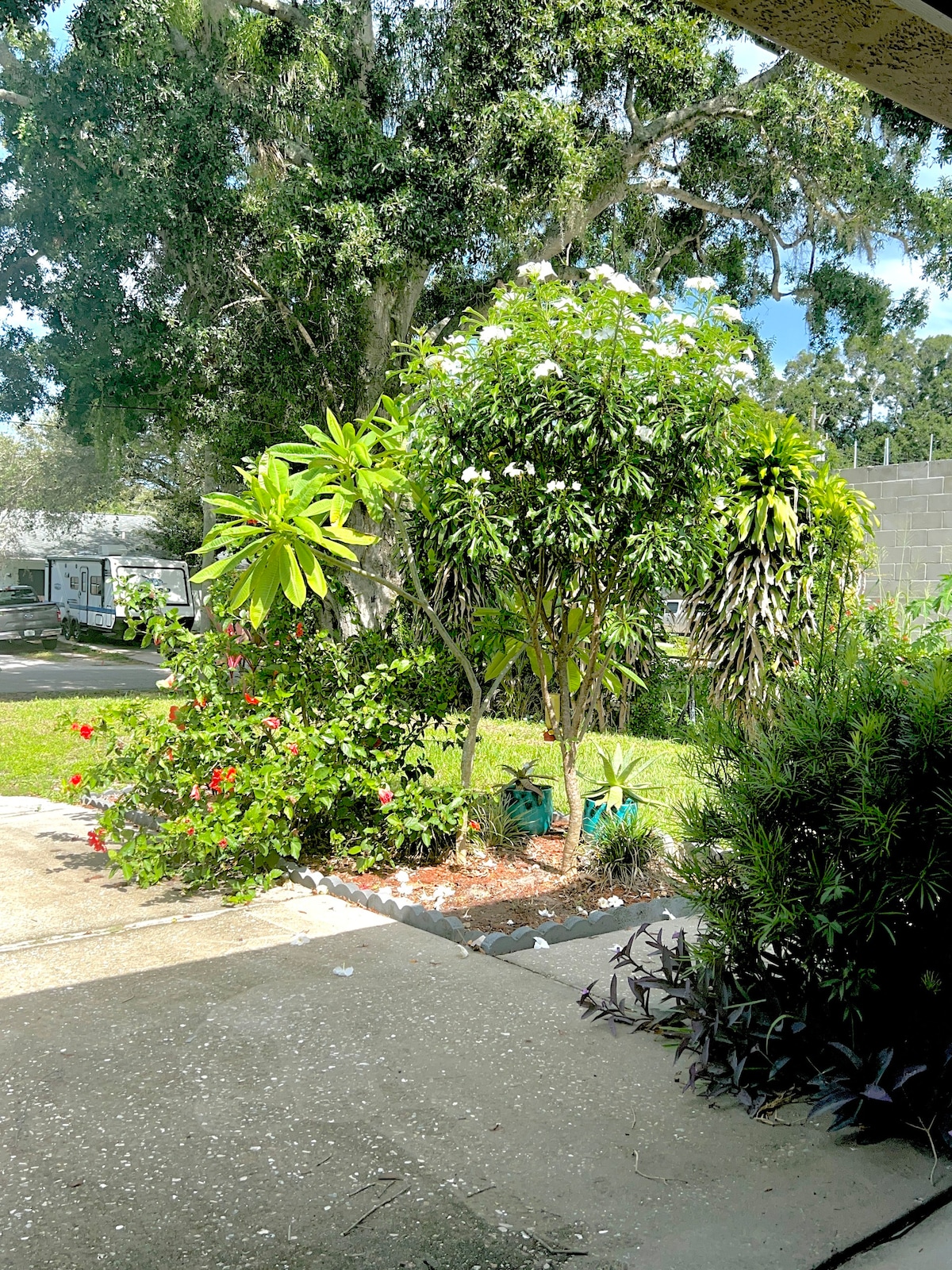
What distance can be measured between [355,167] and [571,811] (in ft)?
30.1

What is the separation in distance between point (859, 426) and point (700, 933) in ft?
158

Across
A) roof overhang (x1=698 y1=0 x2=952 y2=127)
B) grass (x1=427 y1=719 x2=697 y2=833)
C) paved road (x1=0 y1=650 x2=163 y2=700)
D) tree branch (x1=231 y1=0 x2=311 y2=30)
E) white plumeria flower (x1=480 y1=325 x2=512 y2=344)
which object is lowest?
paved road (x1=0 y1=650 x2=163 y2=700)

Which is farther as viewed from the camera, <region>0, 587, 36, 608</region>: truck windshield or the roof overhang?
<region>0, 587, 36, 608</region>: truck windshield

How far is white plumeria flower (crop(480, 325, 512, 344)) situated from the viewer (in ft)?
15.3

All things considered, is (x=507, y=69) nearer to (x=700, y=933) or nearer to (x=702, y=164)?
(x=702, y=164)

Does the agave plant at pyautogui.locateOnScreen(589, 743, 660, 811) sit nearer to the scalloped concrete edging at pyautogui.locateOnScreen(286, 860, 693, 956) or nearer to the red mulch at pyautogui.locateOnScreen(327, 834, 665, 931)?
the red mulch at pyautogui.locateOnScreen(327, 834, 665, 931)

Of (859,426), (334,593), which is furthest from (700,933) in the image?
(859,426)

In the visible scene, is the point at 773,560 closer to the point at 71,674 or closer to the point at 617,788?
the point at 617,788

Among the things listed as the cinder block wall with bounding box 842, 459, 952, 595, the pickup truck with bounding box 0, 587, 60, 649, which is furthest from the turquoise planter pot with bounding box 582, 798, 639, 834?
the pickup truck with bounding box 0, 587, 60, 649

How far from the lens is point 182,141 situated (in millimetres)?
12539

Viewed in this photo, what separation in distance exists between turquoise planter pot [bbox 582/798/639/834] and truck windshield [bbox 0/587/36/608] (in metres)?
23.2

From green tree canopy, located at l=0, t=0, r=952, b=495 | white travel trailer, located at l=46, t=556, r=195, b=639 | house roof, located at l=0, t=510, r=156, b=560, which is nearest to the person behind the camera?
green tree canopy, located at l=0, t=0, r=952, b=495

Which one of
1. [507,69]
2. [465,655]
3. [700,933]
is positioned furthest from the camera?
[507,69]

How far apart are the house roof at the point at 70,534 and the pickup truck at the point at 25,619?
6.58 meters
